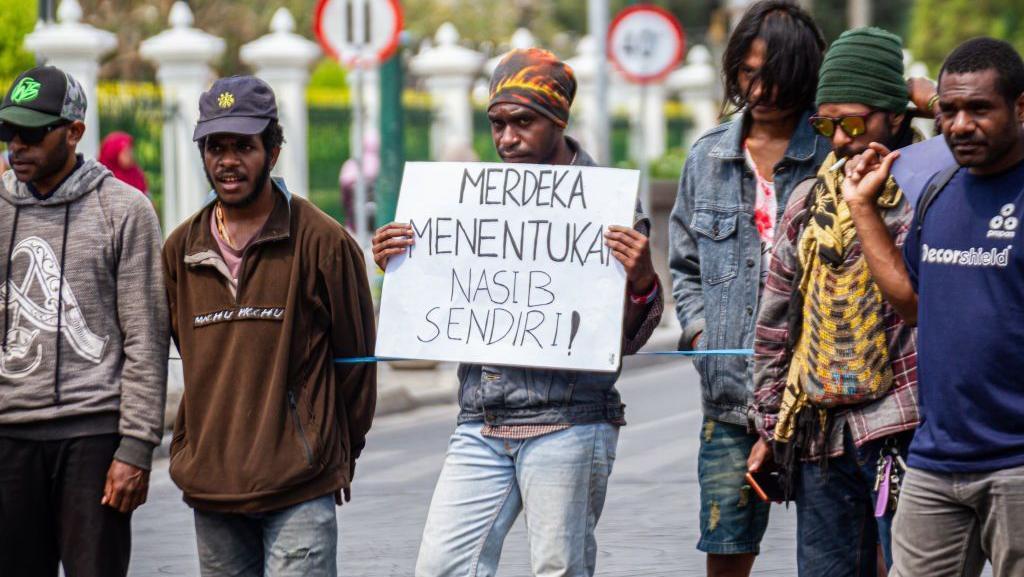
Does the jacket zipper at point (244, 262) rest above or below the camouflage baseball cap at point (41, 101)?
below

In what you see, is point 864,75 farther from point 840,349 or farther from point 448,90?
point 448,90

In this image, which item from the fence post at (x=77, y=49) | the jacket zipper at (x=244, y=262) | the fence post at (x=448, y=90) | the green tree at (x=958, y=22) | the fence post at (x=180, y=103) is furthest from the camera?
the green tree at (x=958, y=22)

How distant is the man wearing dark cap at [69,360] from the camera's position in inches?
192

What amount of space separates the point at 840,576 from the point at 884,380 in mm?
561

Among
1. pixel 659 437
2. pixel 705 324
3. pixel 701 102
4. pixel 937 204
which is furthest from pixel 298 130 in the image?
pixel 937 204

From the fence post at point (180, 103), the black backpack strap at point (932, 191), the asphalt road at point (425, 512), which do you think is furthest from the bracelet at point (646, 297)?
the fence post at point (180, 103)

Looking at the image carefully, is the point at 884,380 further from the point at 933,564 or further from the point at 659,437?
the point at 659,437

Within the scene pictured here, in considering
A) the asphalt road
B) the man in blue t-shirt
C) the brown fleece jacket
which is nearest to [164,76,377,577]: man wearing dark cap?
the brown fleece jacket

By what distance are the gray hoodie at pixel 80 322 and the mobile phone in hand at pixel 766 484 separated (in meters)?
1.59

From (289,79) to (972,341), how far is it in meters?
15.3

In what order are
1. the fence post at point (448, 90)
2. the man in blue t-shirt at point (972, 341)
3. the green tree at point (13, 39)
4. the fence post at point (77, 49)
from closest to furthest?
the man in blue t-shirt at point (972, 341), the green tree at point (13, 39), the fence post at point (77, 49), the fence post at point (448, 90)

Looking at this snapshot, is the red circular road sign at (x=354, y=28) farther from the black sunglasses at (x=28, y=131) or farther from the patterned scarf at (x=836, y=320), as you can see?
the patterned scarf at (x=836, y=320)

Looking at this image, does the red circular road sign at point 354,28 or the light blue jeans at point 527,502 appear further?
the red circular road sign at point 354,28

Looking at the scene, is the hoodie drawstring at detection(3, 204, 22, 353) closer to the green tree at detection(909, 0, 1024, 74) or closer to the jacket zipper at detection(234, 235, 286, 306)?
the jacket zipper at detection(234, 235, 286, 306)
